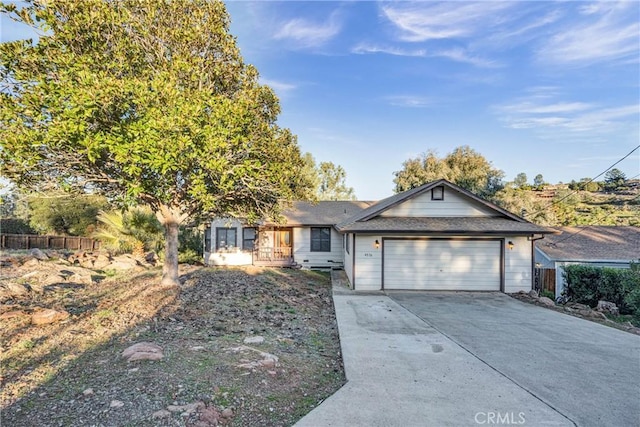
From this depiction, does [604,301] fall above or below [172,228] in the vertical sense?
below

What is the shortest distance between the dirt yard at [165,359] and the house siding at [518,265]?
6.64 metres

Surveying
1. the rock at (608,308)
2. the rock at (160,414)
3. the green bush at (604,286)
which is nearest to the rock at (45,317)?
the rock at (160,414)

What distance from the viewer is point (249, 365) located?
4.29 meters

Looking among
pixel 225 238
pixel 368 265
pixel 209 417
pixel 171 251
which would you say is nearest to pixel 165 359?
pixel 209 417

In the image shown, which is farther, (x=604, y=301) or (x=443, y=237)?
(x=443, y=237)

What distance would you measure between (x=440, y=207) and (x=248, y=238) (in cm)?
994

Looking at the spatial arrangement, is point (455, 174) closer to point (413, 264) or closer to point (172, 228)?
point (413, 264)

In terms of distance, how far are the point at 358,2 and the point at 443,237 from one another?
886 cm

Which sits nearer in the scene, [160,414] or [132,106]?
[160,414]

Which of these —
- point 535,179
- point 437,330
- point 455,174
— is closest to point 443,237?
point 437,330

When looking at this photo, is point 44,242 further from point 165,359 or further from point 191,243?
point 165,359

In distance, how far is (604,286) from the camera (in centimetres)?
1063

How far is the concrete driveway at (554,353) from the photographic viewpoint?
3.71 m

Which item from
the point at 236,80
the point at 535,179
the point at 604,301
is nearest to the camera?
the point at 236,80
